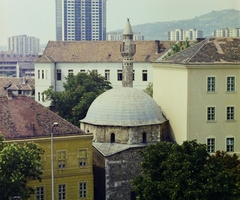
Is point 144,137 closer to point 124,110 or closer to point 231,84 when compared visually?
point 124,110

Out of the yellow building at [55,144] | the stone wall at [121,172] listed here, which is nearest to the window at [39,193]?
the yellow building at [55,144]

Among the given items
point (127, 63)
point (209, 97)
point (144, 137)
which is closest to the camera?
point (209, 97)

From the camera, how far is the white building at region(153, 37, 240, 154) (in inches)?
2402

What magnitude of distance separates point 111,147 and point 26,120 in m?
9.29

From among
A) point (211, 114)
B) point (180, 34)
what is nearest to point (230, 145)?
point (211, 114)

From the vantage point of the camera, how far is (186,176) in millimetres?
47062

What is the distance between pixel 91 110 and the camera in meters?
65.8

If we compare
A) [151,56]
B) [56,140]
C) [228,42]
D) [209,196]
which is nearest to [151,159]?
[209,196]

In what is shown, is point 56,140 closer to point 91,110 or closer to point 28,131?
point 28,131

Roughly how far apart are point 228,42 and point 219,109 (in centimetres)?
693

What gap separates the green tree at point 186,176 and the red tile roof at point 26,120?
9223mm

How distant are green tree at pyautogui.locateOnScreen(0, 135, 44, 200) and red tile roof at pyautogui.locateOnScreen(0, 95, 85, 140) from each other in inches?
217

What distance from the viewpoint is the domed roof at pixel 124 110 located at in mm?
63375

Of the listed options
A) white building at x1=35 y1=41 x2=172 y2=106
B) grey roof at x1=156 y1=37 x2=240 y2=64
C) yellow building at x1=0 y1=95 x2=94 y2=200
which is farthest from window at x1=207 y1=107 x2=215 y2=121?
white building at x1=35 y1=41 x2=172 y2=106
